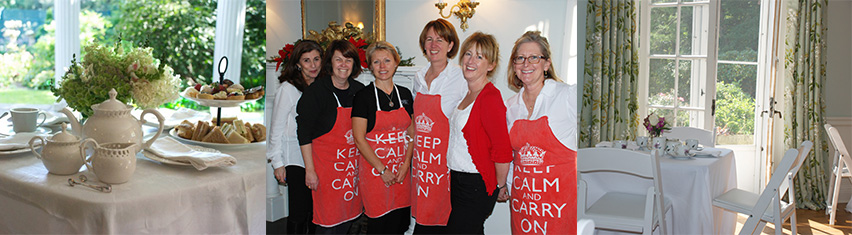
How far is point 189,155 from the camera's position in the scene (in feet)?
4.06

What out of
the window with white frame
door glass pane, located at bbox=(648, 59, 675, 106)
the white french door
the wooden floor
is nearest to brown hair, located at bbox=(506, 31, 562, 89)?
the white french door

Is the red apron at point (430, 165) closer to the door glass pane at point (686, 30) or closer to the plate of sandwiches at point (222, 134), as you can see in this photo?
the plate of sandwiches at point (222, 134)

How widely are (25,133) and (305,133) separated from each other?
92 centimetres

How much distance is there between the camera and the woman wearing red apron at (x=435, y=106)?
3.76ft

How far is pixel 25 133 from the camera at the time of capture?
160cm

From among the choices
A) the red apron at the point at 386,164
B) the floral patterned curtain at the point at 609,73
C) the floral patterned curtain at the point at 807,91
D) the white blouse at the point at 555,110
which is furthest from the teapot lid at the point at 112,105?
the floral patterned curtain at the point at 807,91

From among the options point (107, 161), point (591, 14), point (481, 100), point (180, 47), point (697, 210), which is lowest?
point (697, 210)

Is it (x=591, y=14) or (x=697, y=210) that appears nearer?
(x=591, y=14)

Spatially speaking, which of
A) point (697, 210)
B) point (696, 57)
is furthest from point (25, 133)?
point (696, 57)

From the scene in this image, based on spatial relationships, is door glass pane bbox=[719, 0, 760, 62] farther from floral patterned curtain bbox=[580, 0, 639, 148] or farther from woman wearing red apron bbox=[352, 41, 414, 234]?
woman wearing red apron bbox=[352, 41, 414, 234]

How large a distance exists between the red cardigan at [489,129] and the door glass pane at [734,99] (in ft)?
12.7

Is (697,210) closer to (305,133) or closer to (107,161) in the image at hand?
(305,133)

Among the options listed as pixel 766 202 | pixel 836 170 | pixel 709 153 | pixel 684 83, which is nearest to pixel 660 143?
pixel 709 153

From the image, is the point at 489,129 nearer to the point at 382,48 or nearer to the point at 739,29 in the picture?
the point at 382,48
